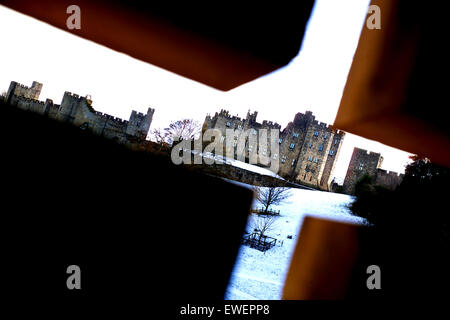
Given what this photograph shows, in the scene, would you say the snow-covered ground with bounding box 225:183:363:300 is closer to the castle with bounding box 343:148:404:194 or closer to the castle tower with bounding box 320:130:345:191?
the castle with bounding box 343:148:404:194

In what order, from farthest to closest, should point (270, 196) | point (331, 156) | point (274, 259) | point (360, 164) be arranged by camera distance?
point (331, 156) → point (360, 164) → point (270, 196) → point (274, 259)

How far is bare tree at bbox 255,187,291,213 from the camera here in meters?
23.2

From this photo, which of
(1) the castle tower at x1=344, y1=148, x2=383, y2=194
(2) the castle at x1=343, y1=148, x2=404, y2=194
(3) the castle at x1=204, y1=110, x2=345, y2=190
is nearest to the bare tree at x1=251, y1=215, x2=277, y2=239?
(2) the castle at x1=343, y1=148, x2=404, y2=194

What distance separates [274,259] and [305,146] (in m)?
31.5

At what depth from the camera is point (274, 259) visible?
47.7ft

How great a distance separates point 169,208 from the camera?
57.3 inches

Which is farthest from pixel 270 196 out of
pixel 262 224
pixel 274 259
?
pixel 274 259

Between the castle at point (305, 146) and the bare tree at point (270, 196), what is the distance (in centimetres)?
1645

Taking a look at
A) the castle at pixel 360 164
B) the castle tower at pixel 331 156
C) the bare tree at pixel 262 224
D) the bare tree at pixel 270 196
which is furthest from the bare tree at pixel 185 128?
the castle tower at pixel 331 156

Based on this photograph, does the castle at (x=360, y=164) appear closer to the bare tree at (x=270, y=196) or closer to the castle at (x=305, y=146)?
the castle at (x=305, y=146)

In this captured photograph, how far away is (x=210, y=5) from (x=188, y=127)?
19854 mm

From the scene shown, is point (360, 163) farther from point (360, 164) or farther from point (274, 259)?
point (274, 259)

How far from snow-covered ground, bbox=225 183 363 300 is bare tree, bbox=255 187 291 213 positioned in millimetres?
658

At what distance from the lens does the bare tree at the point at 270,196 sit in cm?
2322
